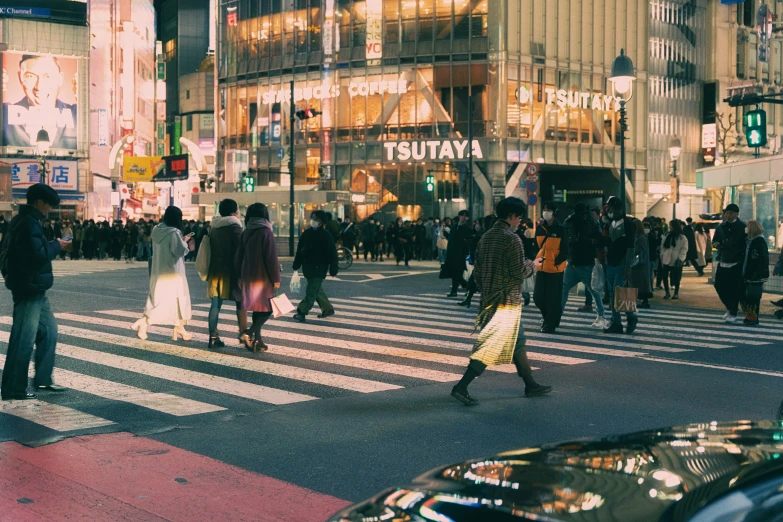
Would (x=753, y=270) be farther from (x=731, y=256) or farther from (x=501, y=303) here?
(x=501, y=303)

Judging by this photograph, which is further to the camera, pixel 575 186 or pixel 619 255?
pixel 575 186

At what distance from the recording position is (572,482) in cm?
246

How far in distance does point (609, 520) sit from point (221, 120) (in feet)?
206

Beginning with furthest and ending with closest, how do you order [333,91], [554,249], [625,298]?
1. [333,91]
2. [554,249]
3. [625,298]

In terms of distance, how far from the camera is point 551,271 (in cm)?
1412

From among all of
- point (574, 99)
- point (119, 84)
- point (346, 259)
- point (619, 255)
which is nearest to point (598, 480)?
point (619, 255)

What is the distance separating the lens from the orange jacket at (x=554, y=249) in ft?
46.3

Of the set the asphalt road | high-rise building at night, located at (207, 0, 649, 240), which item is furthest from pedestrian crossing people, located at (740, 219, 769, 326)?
high-rise building at night, located at (207, 0, 649, 240)

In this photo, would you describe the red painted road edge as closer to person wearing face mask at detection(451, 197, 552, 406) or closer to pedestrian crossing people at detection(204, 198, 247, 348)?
person wearing face mask at detection(451, 197, 552, 406)

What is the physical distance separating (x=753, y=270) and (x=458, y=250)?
240 inches

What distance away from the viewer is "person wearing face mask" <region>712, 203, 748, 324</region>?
16234 millimetres

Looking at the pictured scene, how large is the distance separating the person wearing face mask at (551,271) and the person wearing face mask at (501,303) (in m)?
5.20

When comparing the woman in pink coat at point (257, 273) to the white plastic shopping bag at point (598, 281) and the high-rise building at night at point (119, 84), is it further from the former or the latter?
the high-rise building at night at point (119, 84)

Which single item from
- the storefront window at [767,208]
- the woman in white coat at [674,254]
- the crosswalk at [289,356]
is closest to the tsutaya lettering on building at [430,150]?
the storefront window at [767,208]
